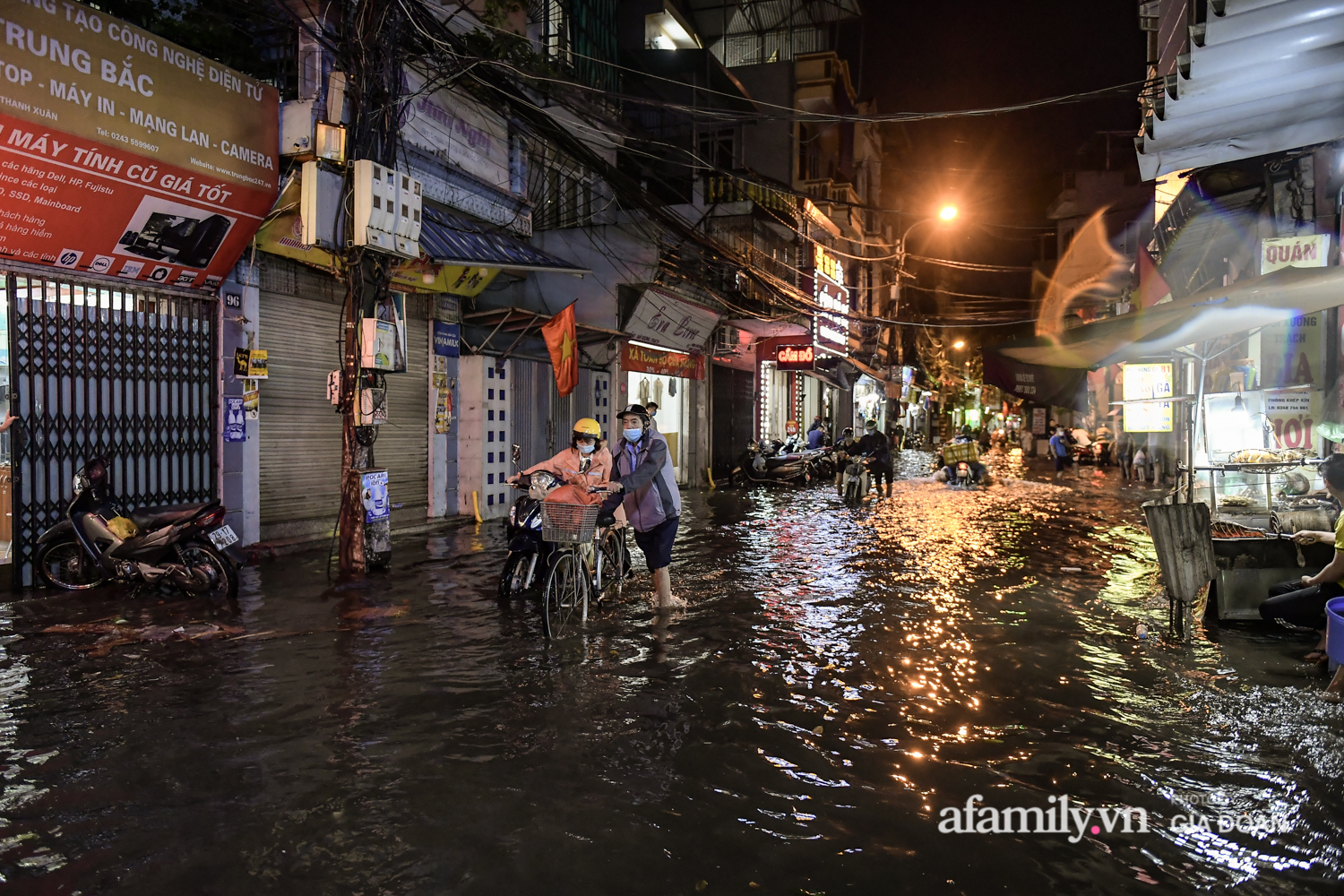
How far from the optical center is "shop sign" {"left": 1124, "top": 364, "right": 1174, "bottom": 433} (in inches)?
553

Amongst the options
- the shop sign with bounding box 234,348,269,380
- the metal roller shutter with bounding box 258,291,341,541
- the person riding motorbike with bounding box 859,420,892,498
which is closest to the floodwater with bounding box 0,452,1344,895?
the metal roller shutter with bounding box 258,291,341,541

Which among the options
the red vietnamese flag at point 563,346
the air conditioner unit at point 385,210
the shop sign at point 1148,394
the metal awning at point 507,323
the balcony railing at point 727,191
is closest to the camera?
the air conditioner unit at point 385,210

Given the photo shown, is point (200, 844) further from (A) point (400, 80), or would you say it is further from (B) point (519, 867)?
(A) point (400, 80)

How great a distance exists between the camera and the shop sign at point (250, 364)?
1054 centimetres

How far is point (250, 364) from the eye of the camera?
1066 cm

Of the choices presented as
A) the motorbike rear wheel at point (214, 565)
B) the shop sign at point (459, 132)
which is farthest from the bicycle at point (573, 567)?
the shop sign at point (459, 132)

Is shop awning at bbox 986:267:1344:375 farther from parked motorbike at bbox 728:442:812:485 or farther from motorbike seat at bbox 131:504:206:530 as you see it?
parked motorbike at bbox 728:442:812:485

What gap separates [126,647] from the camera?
256 inches

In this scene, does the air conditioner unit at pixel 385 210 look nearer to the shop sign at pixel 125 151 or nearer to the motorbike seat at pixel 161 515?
the shop sign at pixel 125 151

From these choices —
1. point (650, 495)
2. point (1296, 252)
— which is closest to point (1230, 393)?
point (1296, 252)

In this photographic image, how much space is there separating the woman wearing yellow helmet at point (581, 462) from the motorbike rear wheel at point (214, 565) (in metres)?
3.35

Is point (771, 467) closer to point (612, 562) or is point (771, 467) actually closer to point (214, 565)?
point (612, 562)

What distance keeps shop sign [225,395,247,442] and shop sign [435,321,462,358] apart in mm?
3922

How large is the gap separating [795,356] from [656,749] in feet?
76.1
